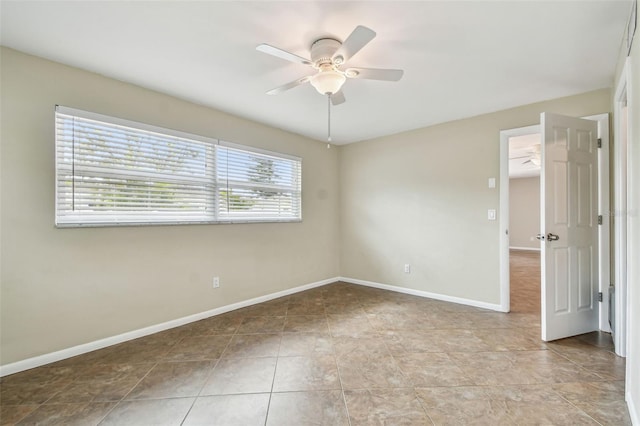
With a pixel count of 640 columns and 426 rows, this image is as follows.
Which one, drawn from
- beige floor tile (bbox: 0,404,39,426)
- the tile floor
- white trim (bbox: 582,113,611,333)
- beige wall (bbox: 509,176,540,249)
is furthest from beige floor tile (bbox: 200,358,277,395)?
beige wall (bbox: 509,176,540,249)

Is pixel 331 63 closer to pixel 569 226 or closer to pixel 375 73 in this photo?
pixel 375 73

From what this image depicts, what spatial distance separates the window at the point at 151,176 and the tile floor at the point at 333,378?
47.2 inches

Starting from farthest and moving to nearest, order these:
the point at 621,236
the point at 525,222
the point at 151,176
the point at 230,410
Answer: the point at 525,222, the point at 151,176, the point at 621,236, the point at 230,410

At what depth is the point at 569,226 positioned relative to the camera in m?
2.56

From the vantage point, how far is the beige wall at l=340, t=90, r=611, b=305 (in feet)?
11.0

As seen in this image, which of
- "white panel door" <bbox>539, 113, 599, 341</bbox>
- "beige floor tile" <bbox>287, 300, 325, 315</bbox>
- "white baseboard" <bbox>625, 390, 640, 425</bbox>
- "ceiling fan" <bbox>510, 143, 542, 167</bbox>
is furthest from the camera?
"ceiling fan" <bbox>510, 143, 542, 167</bbox>

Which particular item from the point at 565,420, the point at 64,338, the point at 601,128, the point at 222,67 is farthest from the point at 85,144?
the point at 601,128

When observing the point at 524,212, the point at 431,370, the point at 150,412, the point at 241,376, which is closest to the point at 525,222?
the point at 524,212

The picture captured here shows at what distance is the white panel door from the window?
303 cm

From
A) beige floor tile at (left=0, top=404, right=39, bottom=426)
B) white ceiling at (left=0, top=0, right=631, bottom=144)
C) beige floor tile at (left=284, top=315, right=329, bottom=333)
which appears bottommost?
beige floor tile at (left=284, top=315, right=329, bottom=333)

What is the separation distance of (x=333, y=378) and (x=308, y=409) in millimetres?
344

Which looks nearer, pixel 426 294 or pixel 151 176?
pixel 151 176

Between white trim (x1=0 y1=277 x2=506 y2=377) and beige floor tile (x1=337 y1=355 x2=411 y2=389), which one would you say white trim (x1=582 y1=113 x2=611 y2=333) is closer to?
white trim (x1=0 y1=277 x2=506 y2=377)

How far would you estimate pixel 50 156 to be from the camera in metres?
2.19
